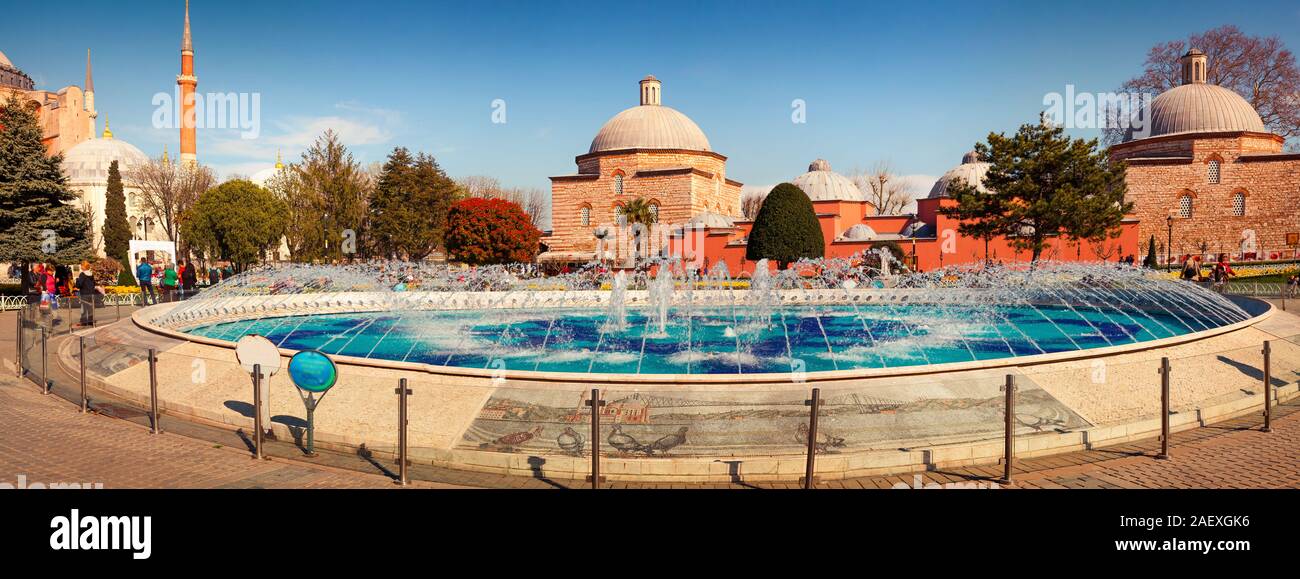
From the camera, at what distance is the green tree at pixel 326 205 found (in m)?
32.4

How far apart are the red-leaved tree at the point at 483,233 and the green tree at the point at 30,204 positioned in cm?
1550

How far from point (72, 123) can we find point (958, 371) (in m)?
71.3

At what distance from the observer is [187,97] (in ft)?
154

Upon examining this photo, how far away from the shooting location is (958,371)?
6.89 m

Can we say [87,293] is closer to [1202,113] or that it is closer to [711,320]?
[711,320]

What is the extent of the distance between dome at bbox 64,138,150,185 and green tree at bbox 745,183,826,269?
4601 centimetres

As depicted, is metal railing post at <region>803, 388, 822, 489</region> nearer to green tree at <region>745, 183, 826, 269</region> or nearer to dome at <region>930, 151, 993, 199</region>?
green tree at <region>745, 183, 826, 269</region>

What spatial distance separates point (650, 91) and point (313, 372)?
137 feet

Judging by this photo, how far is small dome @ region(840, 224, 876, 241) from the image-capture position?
37625mm

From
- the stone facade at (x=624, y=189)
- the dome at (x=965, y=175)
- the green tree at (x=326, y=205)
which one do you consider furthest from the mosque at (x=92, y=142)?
the dome at (x=965, y=175)

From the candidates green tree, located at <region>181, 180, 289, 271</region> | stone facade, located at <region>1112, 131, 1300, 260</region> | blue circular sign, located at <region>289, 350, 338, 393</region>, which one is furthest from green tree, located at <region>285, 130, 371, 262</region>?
stone facade, located at <region>1112, 131, 1300, 260</region>
